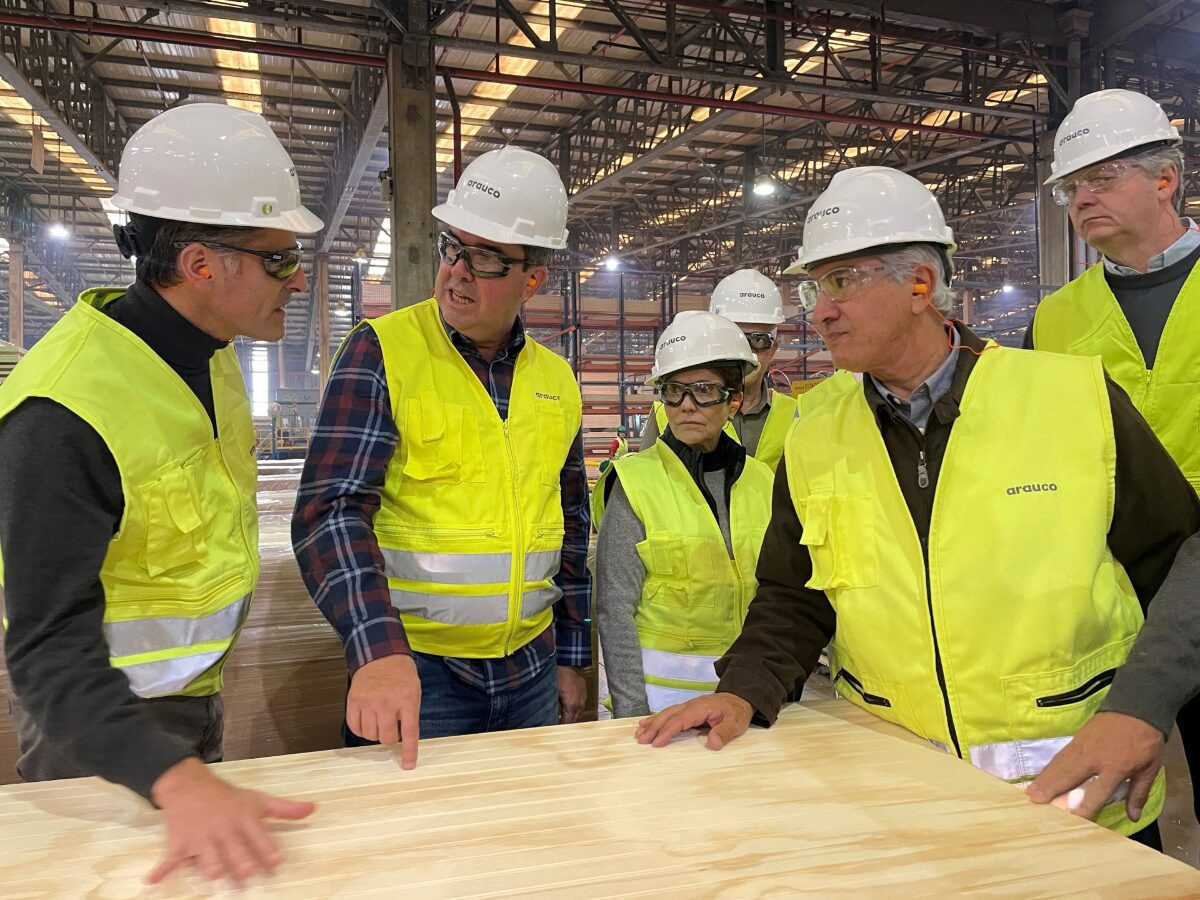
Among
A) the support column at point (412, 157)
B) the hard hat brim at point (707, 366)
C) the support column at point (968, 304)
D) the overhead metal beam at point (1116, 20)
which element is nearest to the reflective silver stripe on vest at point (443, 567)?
the hard hat brim at point (707, 366)

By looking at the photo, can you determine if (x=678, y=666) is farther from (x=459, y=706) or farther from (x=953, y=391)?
(x=953, y=391)

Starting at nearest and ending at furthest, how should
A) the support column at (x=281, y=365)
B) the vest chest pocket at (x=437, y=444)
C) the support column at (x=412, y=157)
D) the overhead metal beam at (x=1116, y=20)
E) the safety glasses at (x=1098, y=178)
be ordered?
the vest chest pocket at (x=437, y=444) → the safety glasses at (x=1098, y=178) → the support column at (x=412, y=157) → the overhead metal beam at (x=1116, y=20) → the support column at (x=281, y=365)

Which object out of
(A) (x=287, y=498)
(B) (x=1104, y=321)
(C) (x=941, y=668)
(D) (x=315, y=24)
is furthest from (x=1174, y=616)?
(D) (x=315, y=24)

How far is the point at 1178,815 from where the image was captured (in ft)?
10.9

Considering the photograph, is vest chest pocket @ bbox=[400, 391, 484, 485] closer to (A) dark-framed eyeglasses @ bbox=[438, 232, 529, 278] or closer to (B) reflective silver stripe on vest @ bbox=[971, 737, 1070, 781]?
(A) dark-framed eyeglasses @ bbox=[438, 232, 529, 278]

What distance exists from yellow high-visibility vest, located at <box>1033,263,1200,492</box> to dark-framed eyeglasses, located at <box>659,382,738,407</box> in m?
1.26

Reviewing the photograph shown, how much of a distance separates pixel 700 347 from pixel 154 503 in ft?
6.54

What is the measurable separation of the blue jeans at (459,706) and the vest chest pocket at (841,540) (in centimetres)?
81

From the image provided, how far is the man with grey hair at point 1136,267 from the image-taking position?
2816 mm

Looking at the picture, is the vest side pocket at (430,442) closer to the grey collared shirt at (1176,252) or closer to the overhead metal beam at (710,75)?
the grey collared shirt at (1176,252)

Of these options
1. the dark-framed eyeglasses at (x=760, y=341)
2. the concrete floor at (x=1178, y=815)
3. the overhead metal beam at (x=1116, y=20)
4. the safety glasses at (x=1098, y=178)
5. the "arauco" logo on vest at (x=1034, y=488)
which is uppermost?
the overhead metal beam at (x=1116, y=20)

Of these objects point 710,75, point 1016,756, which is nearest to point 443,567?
point 1016,756

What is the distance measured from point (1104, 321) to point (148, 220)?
2.96 m

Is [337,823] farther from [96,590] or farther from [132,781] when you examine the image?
[96,590]
